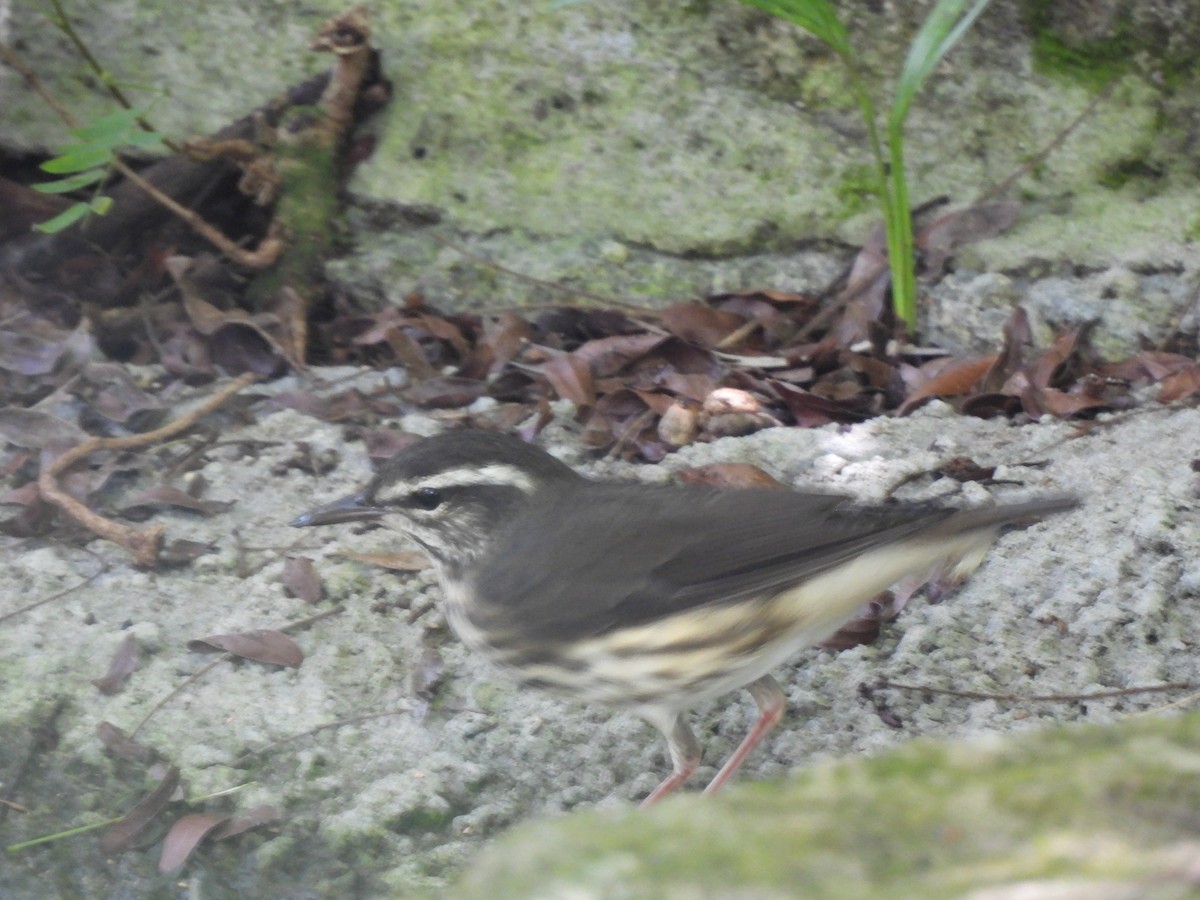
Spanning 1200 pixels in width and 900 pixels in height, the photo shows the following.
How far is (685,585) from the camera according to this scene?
3.88 metres

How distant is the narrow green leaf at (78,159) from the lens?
5.64 meters

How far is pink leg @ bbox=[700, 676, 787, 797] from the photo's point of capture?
4199 mm

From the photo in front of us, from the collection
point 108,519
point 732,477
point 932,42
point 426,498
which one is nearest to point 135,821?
point 426,498

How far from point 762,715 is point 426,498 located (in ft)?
3.88

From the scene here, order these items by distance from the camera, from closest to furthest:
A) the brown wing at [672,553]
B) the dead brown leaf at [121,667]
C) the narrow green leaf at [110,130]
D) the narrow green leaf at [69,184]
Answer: the brown wing at [672,553] < the dead brown leaf at [121,667] < the narrow green leaf at [69,184] < the narrow green leaf at [110,130]

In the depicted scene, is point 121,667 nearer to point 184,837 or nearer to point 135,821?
point 135,821

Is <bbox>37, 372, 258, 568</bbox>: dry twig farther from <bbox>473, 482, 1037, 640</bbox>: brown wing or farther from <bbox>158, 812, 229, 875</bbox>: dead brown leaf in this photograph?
<bbox>473, 482, 1037, 640</bbox>: brown wing

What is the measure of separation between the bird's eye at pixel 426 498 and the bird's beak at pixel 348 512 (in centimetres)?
13

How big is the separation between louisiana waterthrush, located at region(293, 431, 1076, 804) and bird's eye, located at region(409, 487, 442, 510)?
10.3 inches

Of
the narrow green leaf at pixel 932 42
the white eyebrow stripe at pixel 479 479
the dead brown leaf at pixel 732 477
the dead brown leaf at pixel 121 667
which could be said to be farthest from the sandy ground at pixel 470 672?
the narrow green leaf at pixel 932 42

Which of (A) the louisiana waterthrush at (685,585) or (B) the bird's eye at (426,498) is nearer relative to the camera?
(A) the louisiana waterthrush at (685,585)

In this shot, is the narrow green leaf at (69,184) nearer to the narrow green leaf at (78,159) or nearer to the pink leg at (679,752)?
the narrow green leaf at (78,159)

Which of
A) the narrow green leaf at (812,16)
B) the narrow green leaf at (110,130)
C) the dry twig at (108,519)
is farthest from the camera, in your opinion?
the narrow green leaf at (110,130)

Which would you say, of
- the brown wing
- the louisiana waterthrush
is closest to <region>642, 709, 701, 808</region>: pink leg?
the louisiana waterthrush
